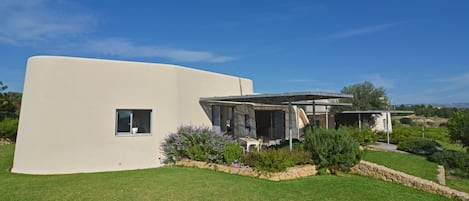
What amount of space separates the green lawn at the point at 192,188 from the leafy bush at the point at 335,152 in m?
1.18

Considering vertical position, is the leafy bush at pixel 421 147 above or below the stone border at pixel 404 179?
above

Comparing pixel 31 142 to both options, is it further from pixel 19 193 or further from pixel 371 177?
pixel 371 177

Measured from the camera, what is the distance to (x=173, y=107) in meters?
15.6

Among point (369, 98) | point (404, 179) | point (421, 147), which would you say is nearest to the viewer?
point (404, 179)

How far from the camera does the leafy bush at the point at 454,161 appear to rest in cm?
1524

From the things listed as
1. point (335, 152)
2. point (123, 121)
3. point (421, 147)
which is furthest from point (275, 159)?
point (421, 147)

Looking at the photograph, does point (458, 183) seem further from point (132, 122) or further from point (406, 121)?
point (406, 121)

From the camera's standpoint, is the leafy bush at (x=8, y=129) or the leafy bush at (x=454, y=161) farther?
the leafy bush at (x=8, y=129)

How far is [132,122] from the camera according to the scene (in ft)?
48.2

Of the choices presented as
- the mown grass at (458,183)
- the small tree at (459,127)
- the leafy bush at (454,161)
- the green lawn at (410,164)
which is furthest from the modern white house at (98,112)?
the small tree at (459,127)

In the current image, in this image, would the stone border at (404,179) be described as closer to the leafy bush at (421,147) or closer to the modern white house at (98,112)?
the modern white house at (98,112)

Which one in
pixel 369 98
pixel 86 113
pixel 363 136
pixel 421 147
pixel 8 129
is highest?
pixel 369 98

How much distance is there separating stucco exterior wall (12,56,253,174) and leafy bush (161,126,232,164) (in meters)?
0.54

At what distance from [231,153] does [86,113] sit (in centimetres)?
673
